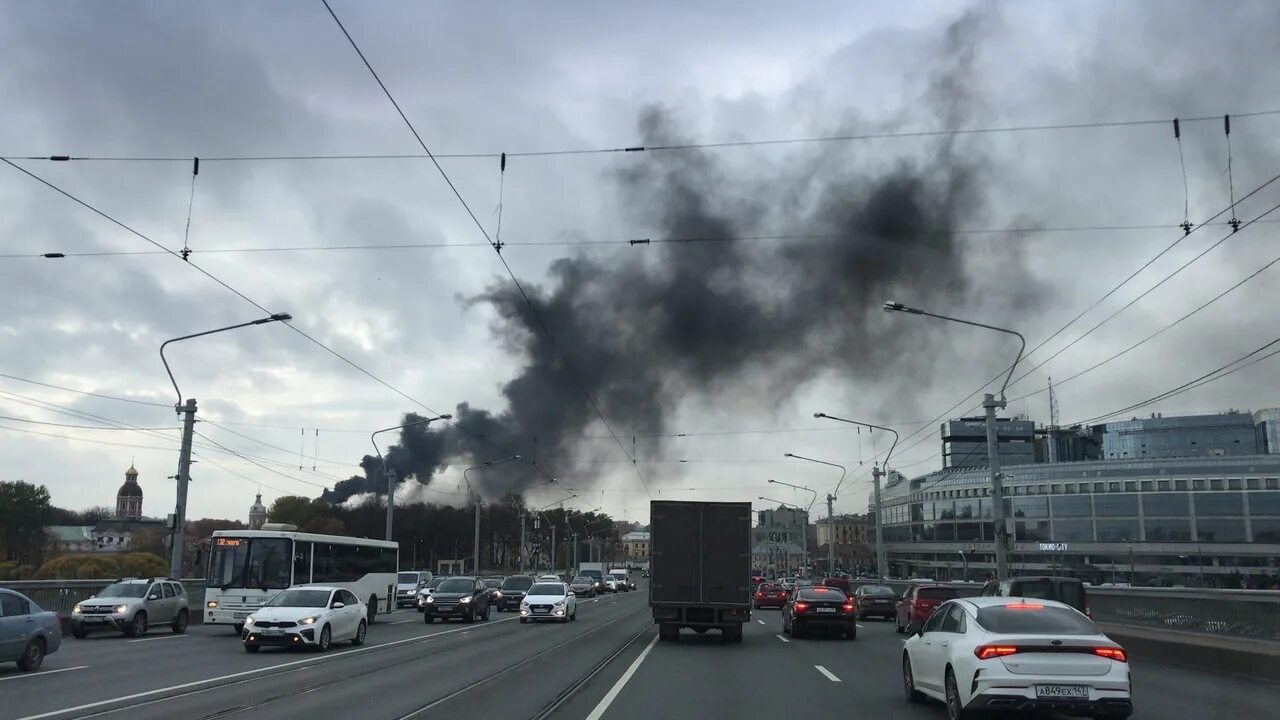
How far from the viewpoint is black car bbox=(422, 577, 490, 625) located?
35.8 meters

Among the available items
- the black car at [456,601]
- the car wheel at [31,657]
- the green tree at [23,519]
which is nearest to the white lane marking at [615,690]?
the car wheel at [31,657]

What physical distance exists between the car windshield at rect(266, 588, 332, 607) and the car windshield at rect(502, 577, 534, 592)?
25555 millimetres

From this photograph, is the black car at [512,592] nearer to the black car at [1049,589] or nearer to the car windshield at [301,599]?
the car windshield at [301,599]

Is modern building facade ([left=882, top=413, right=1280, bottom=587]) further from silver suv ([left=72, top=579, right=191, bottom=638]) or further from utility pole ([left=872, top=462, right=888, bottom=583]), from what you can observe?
silver suv ([left=72, top=579, right=191, bottom=638])

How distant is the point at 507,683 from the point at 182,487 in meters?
19.5

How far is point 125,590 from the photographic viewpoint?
27.6 meters

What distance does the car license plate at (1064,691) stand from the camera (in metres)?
10.1

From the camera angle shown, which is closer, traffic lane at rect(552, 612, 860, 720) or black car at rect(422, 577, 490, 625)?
traffic lane at rect(552, 612, 860, 720)

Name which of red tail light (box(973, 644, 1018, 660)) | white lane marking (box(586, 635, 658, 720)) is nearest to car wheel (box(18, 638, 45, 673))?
white lane marking (box(586, 635, 658, 720))

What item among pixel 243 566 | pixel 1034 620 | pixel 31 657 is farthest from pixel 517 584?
pixel 1034 620

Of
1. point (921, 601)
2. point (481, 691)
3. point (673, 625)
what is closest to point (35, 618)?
point (481, 691)

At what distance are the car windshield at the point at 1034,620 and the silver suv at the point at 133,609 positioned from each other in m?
23.9

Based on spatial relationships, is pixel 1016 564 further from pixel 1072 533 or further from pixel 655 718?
pixel 655 718

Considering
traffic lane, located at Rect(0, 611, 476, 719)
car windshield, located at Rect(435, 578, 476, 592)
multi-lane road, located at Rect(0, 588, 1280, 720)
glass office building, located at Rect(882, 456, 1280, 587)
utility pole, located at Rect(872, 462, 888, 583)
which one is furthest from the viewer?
glass office building, located at Rect(882, 456, 1280, 587)
